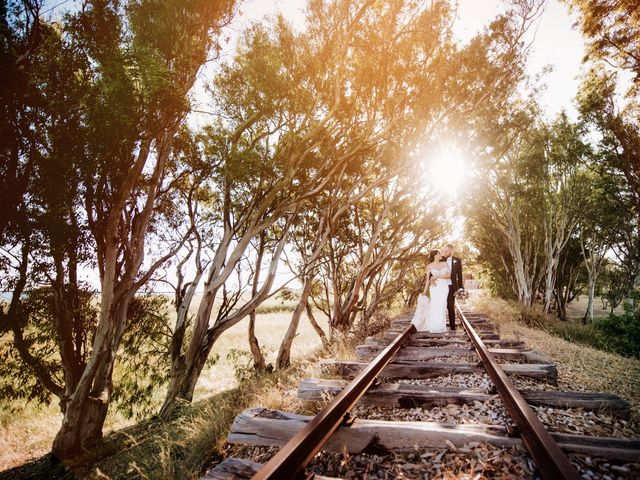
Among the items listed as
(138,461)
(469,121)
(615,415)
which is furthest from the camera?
(469,121)

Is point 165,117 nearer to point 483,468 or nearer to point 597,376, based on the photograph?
point 483,468

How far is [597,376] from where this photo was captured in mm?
5004

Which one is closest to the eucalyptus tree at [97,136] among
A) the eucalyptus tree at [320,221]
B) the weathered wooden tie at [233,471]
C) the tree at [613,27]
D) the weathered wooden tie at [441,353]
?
the eucalyptus tree at [320,221]

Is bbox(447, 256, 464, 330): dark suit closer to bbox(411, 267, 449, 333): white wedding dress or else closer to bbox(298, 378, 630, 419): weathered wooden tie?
bbox(411, 267, 449, 333): white wedding dress

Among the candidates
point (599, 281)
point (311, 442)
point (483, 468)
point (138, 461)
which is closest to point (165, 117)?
point (138, 461)

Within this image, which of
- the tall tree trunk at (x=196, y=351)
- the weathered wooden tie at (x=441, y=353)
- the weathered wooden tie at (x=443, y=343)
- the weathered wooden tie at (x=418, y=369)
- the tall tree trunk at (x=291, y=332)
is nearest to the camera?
the weathered wooden tie at (x=418, y=369)

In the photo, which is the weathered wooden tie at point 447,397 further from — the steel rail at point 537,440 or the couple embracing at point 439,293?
the couple embracing at point 439,293

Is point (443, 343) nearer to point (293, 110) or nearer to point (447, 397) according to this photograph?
point (447, 397)

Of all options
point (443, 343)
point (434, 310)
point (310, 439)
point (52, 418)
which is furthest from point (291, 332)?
point (310, 439)

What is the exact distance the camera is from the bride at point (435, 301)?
833 cm

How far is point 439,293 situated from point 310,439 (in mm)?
6728

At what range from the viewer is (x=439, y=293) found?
8453mm

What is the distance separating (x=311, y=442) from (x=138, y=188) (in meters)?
10.4

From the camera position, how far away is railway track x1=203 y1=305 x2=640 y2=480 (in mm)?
2266
